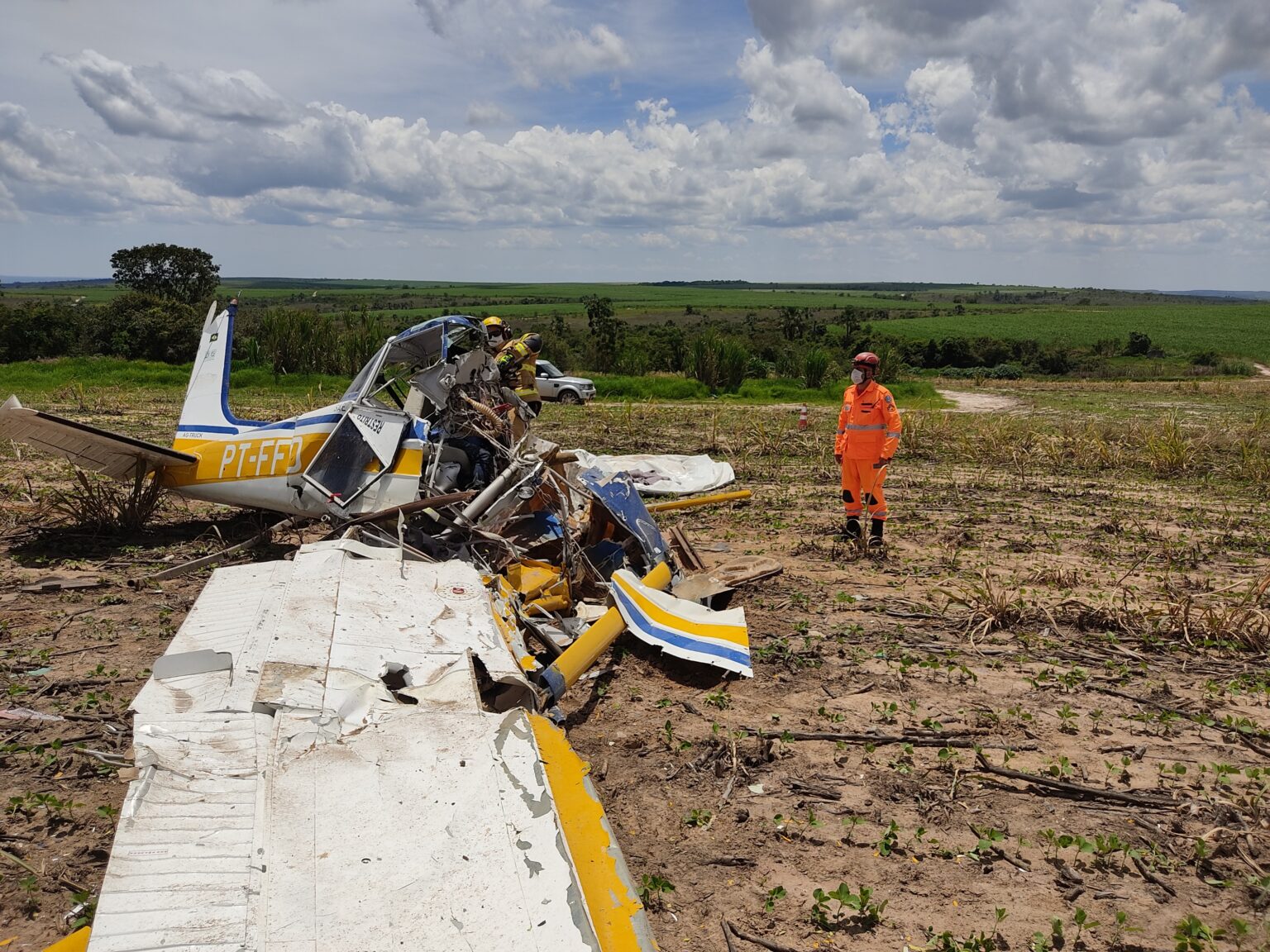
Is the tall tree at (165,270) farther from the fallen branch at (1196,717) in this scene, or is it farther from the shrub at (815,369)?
the fallen branch at (1196,717)

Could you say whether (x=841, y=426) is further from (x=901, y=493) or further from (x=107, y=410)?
Answer: (x=107, y=410)

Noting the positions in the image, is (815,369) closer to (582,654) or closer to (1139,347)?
(582,654)

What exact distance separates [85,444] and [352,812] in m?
6.25

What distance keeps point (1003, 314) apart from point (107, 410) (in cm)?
9457

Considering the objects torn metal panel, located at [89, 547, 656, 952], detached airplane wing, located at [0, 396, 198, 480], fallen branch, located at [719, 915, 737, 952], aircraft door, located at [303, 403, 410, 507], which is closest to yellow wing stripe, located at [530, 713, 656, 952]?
torn metal panel, located at [89, 547, 656, 952]

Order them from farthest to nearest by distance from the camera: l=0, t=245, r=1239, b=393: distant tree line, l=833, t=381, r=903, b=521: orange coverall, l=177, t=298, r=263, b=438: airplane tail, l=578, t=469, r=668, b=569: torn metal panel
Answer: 1. l=0, t=245, r=1239, b=393: distant tree line
2. l=833, t=381, r=903, b=521: orange coverall
3. l=177, t=298, r=263, b=438: airplane tail
4. l=578, t=469, r=668, b=569: torn metal panel

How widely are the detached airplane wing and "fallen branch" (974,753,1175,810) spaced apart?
6739 millimetres

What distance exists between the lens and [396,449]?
637 centimetres

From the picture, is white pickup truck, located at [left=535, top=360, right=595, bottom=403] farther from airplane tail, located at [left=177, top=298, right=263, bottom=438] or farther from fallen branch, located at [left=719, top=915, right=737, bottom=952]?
fallen branch, located at [left=719, top=915, right=737, bottom=952]

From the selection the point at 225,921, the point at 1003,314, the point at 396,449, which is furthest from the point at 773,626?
the point at 1003,314

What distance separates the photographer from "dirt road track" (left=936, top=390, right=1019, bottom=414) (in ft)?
79.7

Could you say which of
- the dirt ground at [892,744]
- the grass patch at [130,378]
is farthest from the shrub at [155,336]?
the dirt ground at [892,744]

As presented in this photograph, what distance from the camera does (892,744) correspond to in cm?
425

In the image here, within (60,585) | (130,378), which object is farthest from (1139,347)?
(60,585)
